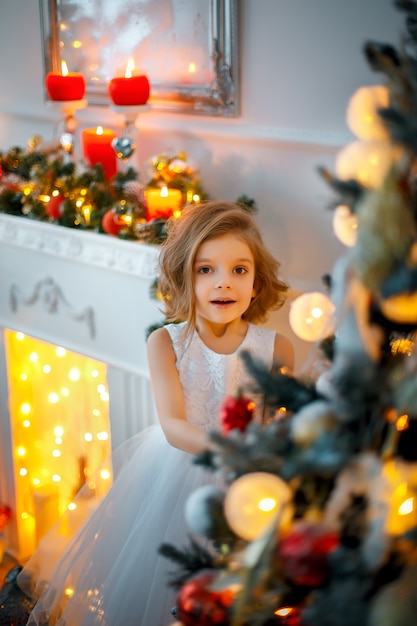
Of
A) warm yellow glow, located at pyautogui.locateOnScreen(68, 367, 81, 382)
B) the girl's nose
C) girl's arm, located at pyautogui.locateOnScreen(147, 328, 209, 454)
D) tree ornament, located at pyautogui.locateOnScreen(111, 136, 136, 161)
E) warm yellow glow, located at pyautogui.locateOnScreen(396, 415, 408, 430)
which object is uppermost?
tree ornament, located at pyautogui.locateOnScreen(111, 136, 136, 161)

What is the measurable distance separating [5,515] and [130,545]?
1.49 meters

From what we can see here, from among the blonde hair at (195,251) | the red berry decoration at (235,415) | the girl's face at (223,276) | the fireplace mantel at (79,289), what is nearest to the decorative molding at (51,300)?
the fireplace mantel at (79,289)

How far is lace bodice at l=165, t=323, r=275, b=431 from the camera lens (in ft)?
5.49

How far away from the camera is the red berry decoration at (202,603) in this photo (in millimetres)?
797

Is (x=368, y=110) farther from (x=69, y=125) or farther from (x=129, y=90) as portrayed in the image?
(x=69, y=125)

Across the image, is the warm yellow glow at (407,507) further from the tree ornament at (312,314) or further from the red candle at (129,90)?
Answer: the red candle at (129,90)

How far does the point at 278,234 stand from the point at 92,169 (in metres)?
0.61

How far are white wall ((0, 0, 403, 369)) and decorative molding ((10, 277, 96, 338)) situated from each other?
56cm

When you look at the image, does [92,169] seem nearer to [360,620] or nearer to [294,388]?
[294,388]

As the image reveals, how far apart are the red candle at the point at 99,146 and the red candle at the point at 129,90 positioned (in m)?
0.20

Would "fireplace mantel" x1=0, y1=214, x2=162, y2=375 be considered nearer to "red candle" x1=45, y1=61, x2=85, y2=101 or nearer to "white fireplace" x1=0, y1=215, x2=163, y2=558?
"white fireplace" x1=0, y1=215, x2=163, y2=558

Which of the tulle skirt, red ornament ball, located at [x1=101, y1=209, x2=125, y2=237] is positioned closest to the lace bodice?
the tulle skirt

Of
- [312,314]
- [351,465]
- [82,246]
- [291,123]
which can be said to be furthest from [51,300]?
[351,465]

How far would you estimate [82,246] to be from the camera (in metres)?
2.31
